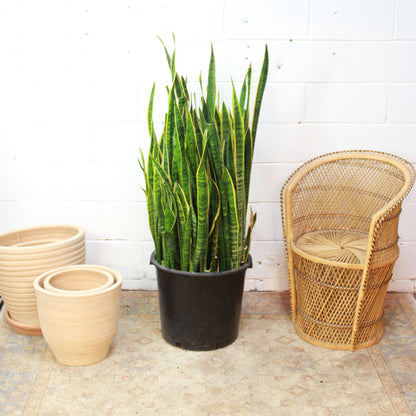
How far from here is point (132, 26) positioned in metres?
2.26

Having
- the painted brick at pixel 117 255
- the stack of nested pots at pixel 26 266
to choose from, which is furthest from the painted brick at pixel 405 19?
the stack of nested pots at pixel 26 266

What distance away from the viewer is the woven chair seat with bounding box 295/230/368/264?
78.4 inches

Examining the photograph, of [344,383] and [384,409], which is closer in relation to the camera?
[384,409]

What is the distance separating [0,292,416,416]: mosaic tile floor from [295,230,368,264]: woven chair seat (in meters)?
0.36

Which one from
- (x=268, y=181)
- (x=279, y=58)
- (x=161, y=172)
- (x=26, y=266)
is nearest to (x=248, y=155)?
(x=161, y=172)

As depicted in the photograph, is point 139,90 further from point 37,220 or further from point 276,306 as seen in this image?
point 276,306

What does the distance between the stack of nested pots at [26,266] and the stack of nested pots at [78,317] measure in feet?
0.26

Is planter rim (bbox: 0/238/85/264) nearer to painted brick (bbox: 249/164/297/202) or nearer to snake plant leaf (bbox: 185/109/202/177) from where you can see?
snake plant leaf (bbox: 185/109/202/177)

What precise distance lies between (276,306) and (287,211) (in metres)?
0.50

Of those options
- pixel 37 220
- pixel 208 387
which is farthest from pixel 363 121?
pixel 37 220

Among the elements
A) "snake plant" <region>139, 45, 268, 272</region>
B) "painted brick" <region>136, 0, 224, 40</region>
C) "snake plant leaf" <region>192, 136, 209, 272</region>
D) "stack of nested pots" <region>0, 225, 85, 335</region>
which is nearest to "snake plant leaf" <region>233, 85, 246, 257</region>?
"snake plant" <region>139, 45, 268, 272</region>

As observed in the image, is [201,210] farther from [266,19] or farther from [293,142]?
[266,19]

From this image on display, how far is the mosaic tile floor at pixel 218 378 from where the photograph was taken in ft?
5.56

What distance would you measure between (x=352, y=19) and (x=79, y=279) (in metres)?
1.54
